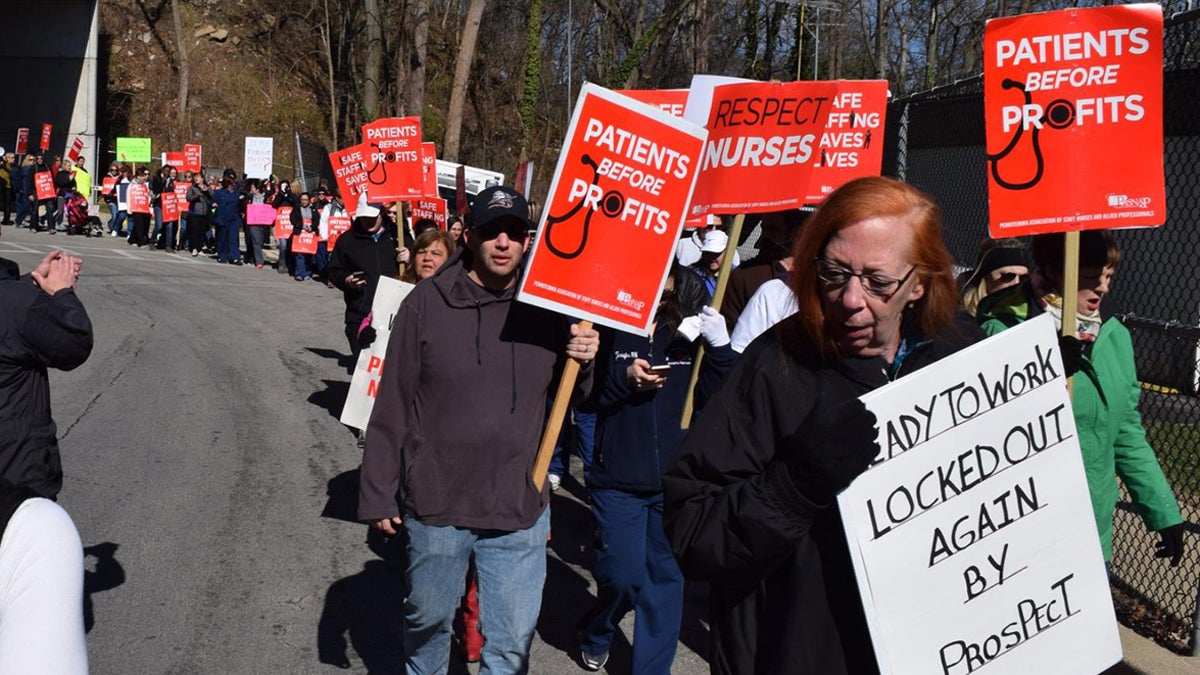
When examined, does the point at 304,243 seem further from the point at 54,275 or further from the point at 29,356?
the point at 29,356

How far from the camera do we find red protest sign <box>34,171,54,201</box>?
94.3 feet

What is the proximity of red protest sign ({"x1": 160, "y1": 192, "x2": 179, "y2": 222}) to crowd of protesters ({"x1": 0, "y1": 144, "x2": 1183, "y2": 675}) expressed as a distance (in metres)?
21.4

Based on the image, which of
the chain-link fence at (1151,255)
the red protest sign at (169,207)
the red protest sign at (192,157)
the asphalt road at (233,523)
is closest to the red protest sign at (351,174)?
the asphalt road at (233,523)

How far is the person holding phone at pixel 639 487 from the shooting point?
17.7 feet

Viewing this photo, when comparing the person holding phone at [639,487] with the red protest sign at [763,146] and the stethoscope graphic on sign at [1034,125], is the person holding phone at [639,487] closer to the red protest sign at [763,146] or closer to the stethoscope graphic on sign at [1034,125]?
the red protest sign at [763,146]

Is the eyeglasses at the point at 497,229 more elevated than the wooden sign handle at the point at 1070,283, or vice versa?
the eyeglasses at the point at 497,229

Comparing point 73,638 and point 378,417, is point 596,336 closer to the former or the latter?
point 378,417

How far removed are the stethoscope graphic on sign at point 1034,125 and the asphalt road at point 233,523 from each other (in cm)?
212

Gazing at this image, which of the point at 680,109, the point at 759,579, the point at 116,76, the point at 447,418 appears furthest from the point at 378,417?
the point at 116,76

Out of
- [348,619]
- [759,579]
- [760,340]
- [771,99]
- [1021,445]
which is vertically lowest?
[348,619]

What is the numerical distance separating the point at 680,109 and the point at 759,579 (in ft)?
22.7

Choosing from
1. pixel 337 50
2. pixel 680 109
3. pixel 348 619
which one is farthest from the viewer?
pixel 337 50

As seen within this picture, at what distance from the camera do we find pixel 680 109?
9.07 metres

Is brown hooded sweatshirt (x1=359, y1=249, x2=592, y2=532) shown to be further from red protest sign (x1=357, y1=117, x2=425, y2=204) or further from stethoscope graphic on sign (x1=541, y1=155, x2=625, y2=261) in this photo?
red protest sign (x1=357, y1=117, x2=425, y2=204)
